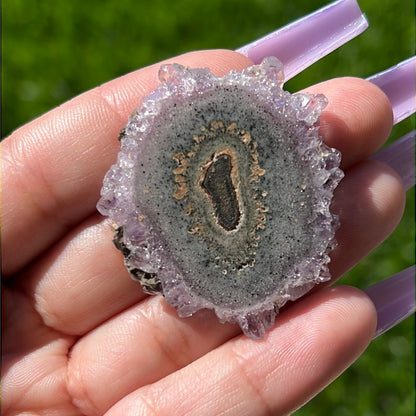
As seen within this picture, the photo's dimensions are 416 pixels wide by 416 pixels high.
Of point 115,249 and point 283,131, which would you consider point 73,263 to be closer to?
point 115,249

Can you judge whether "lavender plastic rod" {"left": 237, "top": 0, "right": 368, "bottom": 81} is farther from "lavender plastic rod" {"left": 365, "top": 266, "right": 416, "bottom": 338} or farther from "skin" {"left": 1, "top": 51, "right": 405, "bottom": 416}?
"lavender plastic rod" {"left": 365, "top": 266, "right": 416, "bottom": 338}

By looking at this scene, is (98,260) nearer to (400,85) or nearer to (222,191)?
(222,191)

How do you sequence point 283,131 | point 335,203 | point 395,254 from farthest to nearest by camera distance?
point 395,254 < point 335,203 < point 283,131

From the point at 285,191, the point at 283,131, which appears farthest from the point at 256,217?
the point at 283,131

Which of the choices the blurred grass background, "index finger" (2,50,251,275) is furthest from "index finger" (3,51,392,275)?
the blurred grass background

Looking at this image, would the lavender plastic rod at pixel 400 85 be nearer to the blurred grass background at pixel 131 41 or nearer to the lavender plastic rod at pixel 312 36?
the lavender plastic rod at pixel 312 36
